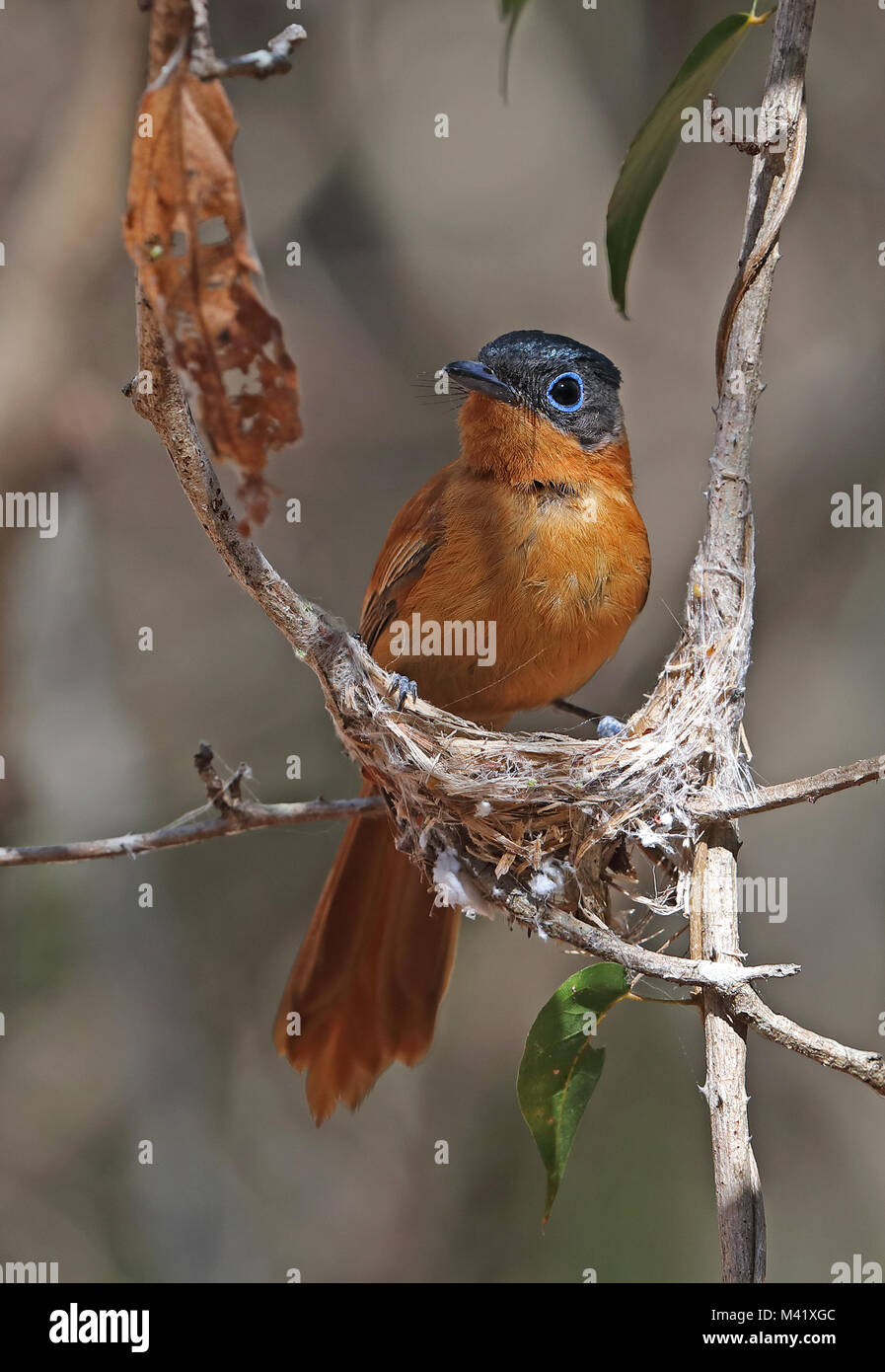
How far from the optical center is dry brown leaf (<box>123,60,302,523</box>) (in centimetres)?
153

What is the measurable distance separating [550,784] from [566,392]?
4.35 ft

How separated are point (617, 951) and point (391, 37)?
17.5ft

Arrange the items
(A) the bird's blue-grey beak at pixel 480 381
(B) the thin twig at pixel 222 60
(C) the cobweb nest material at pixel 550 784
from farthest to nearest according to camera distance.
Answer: (A) the bird's blue-grey beak at pixel 480 381, (C) the cobweb nest material at pixel 550 784, (B) the thin twig at pixel 222 60

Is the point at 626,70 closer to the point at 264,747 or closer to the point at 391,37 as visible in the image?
the point at 391,37

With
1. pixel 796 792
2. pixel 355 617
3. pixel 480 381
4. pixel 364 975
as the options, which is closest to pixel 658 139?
pixel 480 381

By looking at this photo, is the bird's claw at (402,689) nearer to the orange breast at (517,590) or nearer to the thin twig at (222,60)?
the orange breast at (517,590)

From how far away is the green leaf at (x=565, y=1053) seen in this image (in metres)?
2.78

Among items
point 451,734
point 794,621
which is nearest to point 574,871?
point 451,734

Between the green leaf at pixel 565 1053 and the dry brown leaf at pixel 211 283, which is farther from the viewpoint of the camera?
the green leaf at pixel 565 1053

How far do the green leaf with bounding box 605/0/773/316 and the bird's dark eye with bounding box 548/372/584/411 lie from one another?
2.82 feet

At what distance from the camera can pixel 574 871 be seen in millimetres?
3252

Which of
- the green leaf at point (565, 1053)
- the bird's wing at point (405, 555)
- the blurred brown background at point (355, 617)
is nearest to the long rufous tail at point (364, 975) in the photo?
the bird's wing at point (405, 555)

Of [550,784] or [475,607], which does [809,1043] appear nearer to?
[550,784]

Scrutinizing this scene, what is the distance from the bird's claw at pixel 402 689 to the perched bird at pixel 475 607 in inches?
2.1
